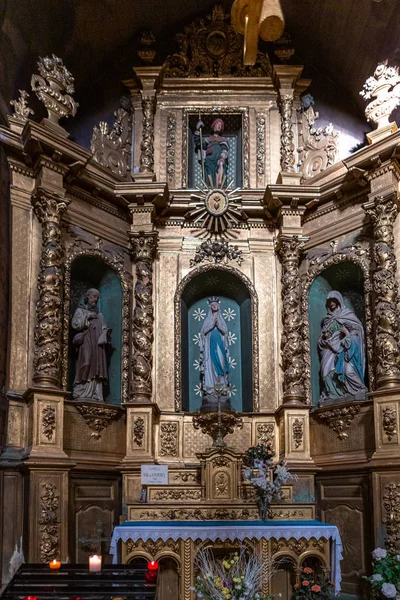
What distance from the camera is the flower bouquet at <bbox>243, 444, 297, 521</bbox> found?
32.4ft

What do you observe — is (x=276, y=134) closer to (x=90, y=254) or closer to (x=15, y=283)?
(x=90, y=254)

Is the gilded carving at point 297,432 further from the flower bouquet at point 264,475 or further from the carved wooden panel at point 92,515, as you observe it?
the carved wooden panel at point 92,515

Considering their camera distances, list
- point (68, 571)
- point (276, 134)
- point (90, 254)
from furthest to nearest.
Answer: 1. point (276, 134)
2. point (90, 254)
3. point (68, 571)

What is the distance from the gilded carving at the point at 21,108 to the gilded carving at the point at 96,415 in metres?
4.67

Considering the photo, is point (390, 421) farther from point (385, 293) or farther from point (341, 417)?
point (385, 293)

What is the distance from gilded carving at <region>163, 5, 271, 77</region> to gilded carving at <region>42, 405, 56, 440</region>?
7095 millimetres

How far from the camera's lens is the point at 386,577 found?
8.53 metres

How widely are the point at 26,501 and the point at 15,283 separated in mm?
3225

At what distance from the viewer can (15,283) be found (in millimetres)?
10680

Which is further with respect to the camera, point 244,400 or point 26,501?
point 244,400

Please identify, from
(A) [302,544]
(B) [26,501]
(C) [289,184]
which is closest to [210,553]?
(A) [302,544]

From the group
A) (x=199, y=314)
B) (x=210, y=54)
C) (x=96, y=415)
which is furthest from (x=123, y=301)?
(x=210, y=54)

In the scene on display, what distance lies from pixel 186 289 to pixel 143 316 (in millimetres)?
1276

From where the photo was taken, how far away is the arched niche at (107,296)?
1220 centimetres
